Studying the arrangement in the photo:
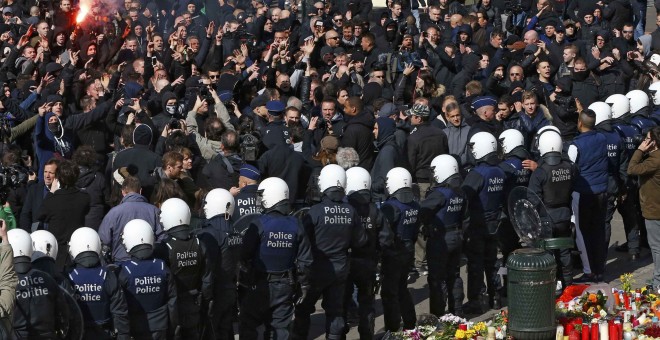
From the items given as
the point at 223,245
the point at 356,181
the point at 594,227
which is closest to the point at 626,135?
the point at 594,227

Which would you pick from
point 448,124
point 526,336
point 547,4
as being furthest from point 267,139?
point 547,4

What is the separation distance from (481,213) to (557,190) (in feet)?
3.20

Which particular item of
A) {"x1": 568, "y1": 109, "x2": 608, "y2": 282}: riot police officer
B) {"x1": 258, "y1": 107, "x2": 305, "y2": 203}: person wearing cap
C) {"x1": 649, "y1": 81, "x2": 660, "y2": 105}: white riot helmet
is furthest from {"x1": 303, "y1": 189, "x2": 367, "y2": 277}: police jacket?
{"x1": 649, "y1": 81, "x2": 660, "y2": 105}: white riot helmet

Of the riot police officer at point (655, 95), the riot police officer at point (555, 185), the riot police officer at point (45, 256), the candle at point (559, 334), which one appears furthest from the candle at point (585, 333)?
the riot police officer at point (655, 95)

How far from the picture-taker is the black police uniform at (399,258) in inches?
578

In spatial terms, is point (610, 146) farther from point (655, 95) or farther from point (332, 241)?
point (332, 241)

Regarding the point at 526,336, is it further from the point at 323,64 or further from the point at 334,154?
the point at 323,64

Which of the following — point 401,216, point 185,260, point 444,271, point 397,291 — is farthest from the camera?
point 444,271

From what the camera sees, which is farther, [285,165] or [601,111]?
[601,111]

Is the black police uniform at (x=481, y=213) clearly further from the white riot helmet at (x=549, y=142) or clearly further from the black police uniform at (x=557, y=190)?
the white riot helmet at (x=549, y=142)

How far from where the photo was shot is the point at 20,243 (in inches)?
461

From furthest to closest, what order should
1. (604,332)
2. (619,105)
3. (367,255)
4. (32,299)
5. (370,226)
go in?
(619,105), (367,255), (370,226), (604,332), (32,299)

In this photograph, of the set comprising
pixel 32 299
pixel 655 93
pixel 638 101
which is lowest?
pixel 32 299

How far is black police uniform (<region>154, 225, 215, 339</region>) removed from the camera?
1282 centimetres
